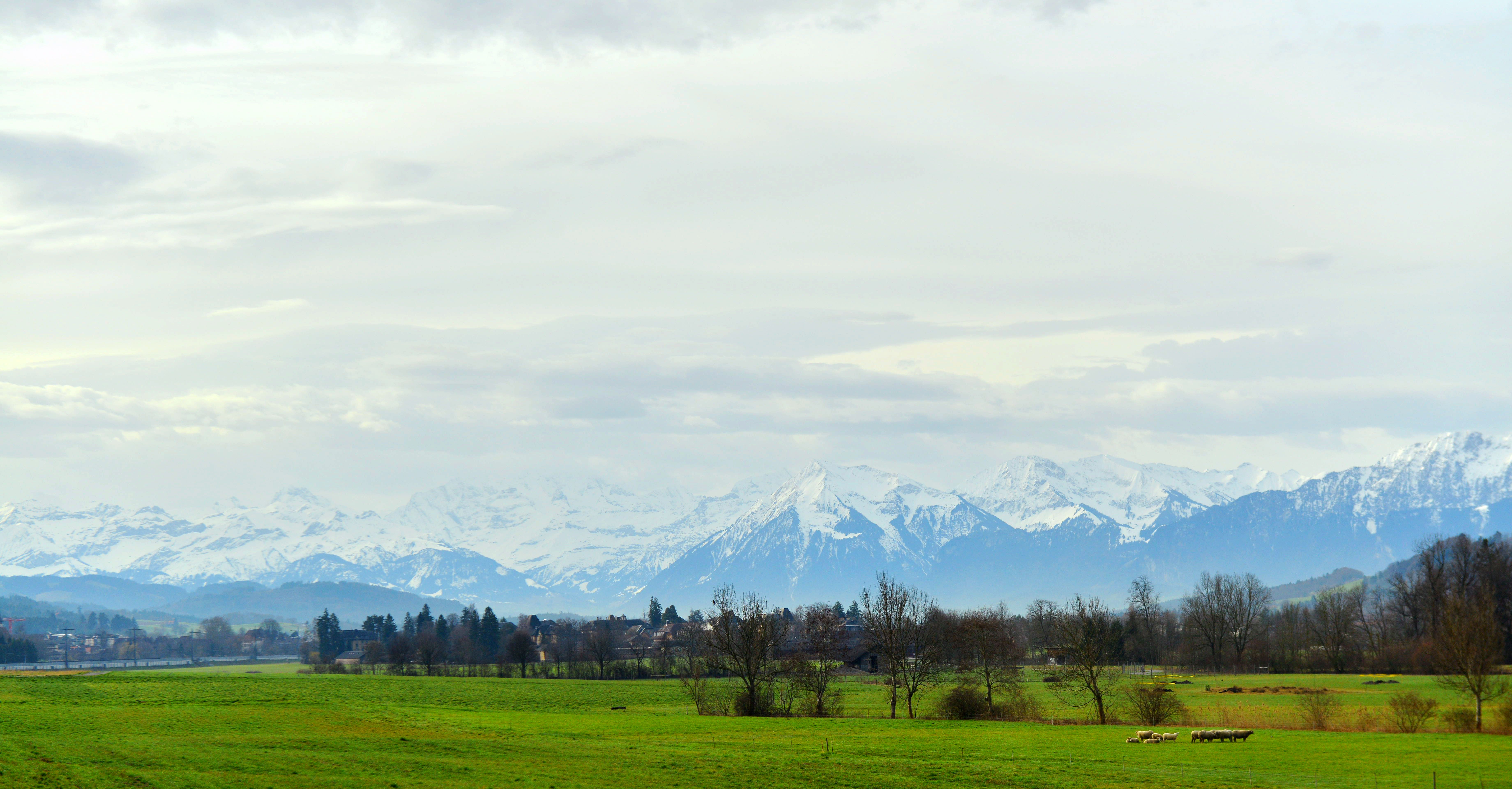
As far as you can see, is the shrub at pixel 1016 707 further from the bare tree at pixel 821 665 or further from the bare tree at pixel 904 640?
the bare tree at pixel 821 665

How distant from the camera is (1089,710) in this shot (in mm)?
95562

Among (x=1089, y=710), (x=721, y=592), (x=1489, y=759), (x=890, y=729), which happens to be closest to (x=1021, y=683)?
(x=1089, y=710)

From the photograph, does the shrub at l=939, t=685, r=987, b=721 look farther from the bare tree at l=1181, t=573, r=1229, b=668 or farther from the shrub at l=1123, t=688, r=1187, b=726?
the bare tree at l=1181, t=573, r=1229, b=668

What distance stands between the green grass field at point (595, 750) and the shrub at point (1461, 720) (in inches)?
165

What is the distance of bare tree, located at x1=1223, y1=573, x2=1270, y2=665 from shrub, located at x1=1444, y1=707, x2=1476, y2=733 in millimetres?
87149

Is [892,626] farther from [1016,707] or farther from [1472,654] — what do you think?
[1472,654]

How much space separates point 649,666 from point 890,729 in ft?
388

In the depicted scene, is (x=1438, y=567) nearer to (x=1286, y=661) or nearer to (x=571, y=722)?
(x=1286, y=661)

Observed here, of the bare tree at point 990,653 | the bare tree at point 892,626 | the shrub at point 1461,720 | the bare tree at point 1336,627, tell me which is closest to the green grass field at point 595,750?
the shrub at point 1461,720

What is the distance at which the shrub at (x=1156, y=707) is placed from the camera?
8094 centimetres

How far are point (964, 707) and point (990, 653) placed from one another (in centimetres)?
1058

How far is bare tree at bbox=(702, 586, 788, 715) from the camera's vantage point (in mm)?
96188

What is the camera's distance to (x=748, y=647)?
9662 cm

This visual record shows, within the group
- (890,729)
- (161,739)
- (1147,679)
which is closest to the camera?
(161,739)
